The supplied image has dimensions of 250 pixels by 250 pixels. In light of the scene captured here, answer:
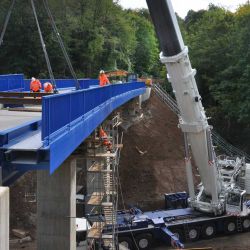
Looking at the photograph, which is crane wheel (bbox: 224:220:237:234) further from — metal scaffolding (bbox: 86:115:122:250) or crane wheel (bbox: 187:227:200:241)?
metal scaffolding (bbox: 86:115:122:250)

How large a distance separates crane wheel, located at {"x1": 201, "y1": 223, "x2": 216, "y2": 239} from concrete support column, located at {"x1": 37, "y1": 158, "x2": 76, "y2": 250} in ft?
29.4

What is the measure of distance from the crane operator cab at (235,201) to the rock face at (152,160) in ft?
26.1

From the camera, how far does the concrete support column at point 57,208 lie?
44.9 ft

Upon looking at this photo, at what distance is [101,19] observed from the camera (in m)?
53.4

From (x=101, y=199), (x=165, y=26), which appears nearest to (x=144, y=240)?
(x=101, y=199)

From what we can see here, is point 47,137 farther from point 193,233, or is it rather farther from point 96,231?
point 193,233

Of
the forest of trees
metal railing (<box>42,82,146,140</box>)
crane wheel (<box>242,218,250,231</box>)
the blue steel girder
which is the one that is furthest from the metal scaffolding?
the forest of trees

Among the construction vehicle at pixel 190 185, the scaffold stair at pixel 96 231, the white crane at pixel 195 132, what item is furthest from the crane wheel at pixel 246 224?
the scaffold stair at pixel 96 231

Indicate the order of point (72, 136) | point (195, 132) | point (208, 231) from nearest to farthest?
1. point (72, 136)
2. point (195, 132)
3. point (208, 231)

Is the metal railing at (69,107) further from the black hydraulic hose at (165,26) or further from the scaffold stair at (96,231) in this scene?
the scaffold stair at (96,231)

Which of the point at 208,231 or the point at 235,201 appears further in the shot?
the point at 208,231

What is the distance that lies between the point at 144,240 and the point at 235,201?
4.85 meters

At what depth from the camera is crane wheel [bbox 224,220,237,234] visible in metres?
21.8

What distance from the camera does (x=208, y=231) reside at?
70.8 ft
